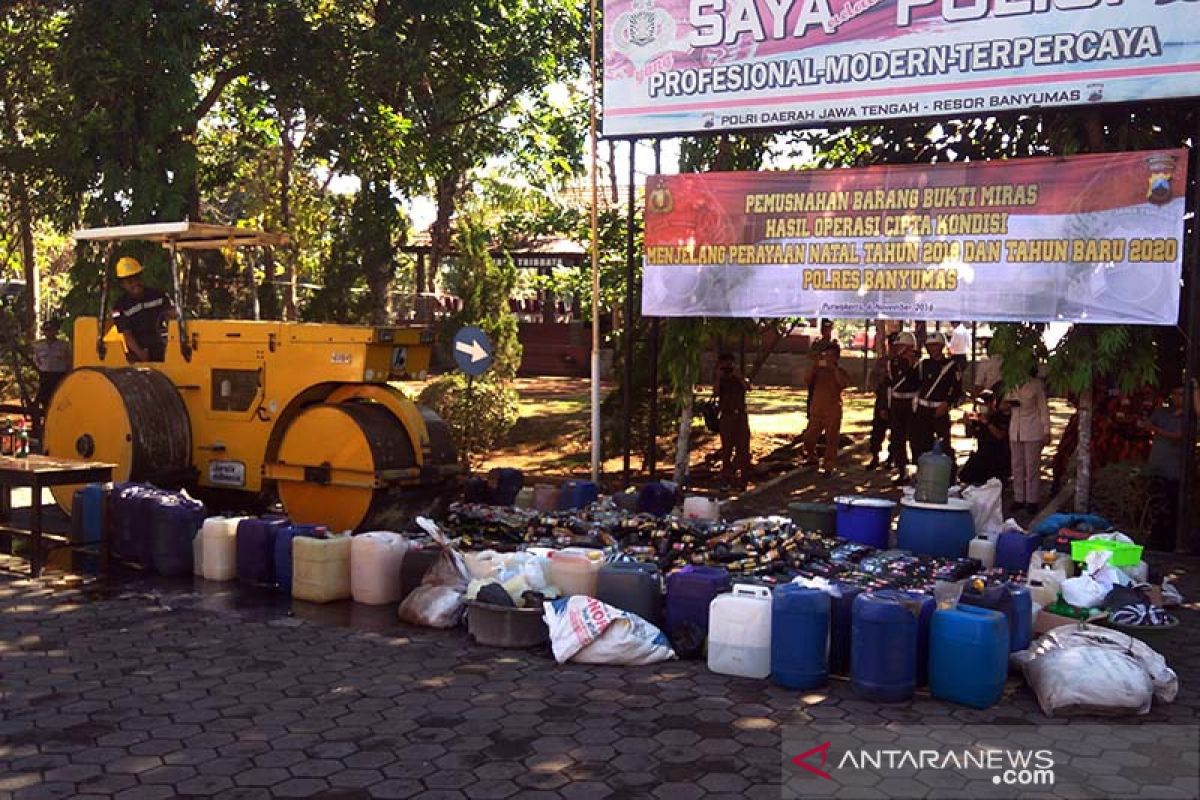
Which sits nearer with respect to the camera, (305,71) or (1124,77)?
(1124,77)

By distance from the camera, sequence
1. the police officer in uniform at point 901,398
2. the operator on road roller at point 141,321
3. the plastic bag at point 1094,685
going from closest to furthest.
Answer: the plastic bag at point 1094,685 < the operator on road roller at point 141,321 < the police officer in uniform at point 901,398

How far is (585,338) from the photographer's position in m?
29.0

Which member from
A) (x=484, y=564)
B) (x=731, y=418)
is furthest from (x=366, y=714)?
(x=731, y=418)

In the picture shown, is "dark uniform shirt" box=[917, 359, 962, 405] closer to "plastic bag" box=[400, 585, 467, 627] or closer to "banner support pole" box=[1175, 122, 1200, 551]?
"banner support pole" box=[1175, 122, 1200, 551]

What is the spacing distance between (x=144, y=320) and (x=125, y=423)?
4.40 feet

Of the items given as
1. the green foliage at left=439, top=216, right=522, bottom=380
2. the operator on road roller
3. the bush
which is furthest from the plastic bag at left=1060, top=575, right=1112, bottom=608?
the green foliage at left=439, top=216, right=522, bottom=380

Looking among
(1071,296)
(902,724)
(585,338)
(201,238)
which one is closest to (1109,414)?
(1071,296)

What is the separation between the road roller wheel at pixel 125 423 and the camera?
980 centimetres

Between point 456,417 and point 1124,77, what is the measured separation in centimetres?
842

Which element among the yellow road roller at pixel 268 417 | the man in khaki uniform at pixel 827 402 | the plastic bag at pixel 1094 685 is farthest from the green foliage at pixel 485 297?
the plastic bag at pixel 1094 685

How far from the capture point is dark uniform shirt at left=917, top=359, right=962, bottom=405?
491 inches

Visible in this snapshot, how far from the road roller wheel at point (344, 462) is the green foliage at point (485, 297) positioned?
18.2 feet

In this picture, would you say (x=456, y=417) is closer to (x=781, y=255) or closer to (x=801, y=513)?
(x=781, y=255)

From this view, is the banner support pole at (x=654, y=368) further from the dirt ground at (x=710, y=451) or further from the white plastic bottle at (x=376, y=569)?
the white plastic bottle at (x=376, y=569)
